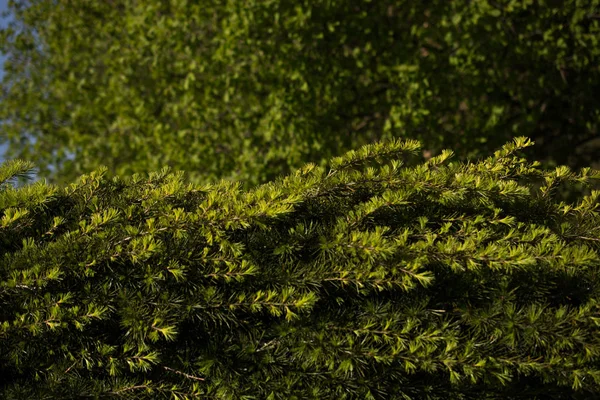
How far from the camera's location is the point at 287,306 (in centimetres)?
207

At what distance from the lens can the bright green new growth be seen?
210 cm

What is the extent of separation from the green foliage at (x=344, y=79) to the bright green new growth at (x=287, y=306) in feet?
12.5

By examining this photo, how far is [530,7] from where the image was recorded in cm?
638

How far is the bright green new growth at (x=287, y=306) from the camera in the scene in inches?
82.8

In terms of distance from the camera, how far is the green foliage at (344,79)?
605cm

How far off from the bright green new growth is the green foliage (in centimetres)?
382

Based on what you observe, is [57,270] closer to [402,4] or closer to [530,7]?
[402,4]

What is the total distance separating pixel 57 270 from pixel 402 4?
191 inches

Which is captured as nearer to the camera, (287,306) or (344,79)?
(287,306)

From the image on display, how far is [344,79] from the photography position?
20.4 feet

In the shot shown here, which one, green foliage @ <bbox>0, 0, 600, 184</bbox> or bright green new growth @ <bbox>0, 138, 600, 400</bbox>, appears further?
green foliage @ <bbox>0, 0, 600, 184</bbox>

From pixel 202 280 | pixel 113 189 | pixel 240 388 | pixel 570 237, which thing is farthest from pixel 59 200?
pixel 570 237

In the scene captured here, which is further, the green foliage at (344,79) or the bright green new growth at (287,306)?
the green foliage at (344,79)

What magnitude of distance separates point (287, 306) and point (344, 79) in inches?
172
